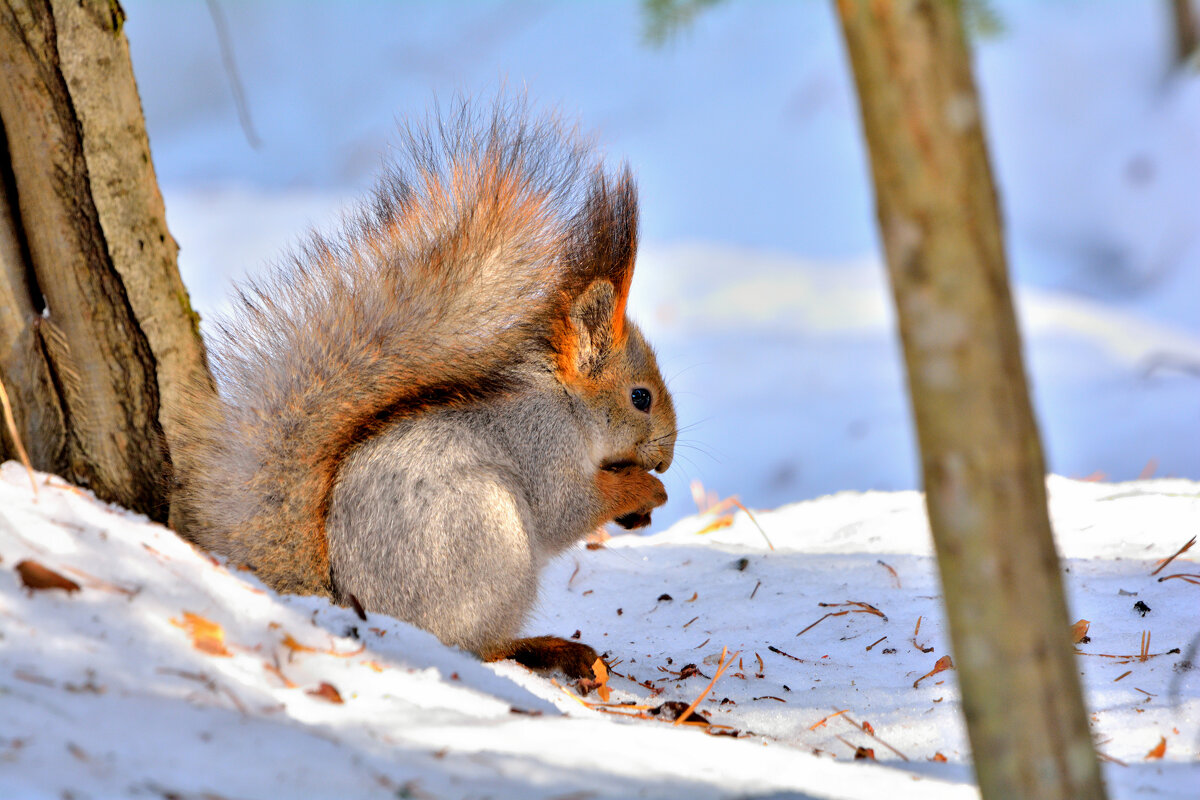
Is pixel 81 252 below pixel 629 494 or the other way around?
the other way around

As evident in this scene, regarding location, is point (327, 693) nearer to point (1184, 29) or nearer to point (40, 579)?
point (40, 579)

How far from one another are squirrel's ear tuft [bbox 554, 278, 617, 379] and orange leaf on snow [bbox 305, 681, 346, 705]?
1.03 meters

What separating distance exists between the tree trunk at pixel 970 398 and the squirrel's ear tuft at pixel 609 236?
1224mm

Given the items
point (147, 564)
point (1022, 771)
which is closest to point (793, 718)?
point (1022, 771)

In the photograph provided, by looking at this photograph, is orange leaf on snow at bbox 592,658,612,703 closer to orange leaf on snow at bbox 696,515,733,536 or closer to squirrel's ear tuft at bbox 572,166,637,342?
squirrel's ear tuft at bbox 572,166,637,342

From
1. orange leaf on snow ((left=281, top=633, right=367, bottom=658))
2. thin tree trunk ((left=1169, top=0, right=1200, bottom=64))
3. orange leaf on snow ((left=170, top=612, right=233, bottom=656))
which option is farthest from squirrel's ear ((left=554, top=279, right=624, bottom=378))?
thin tree trunk ((left=1169, top=0, right=1200, bottom=64))

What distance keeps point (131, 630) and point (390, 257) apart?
909 mm

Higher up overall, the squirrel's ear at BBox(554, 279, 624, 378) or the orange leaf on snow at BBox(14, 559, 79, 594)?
the squirrel's ear at BBox(554, 279, 624, 378)

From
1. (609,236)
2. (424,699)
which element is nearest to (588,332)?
(609,236)

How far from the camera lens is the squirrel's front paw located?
2096 mm

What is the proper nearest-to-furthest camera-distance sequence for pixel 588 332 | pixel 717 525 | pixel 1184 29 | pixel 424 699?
pixel 424 699, pixel 588 332, pixel 717 525, pixel 1184 29

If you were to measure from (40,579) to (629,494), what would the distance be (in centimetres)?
123

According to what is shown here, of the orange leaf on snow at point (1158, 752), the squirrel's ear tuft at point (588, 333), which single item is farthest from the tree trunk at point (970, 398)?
the squirrel's ear tuft at point (588, 333)

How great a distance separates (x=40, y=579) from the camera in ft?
3.55
